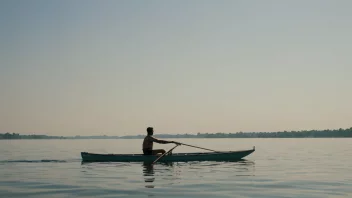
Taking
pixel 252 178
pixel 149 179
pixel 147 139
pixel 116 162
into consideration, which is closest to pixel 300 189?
pixel 252 178

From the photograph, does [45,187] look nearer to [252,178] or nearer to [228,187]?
[228,187]

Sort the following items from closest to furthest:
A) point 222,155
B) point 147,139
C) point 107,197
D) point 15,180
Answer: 1. point 107,197
2. point 15,180
3. point 147,139
4. point 222,155

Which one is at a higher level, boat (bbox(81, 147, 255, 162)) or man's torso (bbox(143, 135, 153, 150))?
man's torso (bbox(143, 135, 153, 150))

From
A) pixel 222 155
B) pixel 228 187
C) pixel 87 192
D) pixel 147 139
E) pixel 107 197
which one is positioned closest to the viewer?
pixel 107 197

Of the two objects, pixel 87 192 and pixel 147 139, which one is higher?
pixel 147 139

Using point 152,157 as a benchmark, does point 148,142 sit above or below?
above

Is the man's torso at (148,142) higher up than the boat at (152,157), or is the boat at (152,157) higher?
the man's torso at (148,142)

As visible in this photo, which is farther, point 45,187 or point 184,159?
point 184,159

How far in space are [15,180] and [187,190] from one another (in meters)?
9.03

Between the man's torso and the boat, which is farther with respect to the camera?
the boat

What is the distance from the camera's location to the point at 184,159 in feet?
101

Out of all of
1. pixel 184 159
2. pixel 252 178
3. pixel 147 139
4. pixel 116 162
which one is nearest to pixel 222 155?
pixel 184 159

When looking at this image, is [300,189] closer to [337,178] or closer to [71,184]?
[337,178]

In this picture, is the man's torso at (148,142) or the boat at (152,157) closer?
the man's torso at (148,142)
